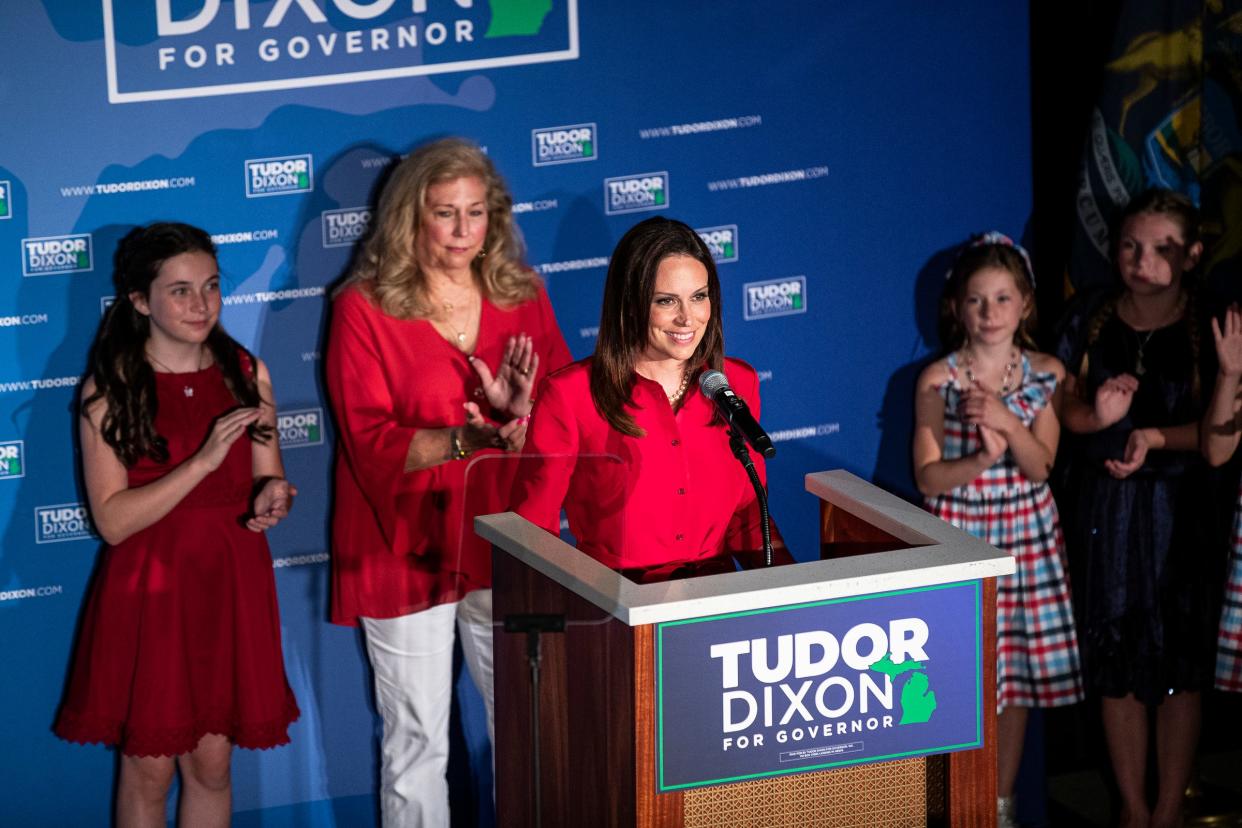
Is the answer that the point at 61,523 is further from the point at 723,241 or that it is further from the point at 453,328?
the point at 723,241

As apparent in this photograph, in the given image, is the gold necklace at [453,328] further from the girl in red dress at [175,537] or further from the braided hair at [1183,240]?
the braided hair at [1183,240]

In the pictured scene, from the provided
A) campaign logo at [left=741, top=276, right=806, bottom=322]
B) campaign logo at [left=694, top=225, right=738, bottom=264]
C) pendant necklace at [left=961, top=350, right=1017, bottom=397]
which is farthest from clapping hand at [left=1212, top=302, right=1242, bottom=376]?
campaign logo at [left=694, top=225, right=738, bottom=264]

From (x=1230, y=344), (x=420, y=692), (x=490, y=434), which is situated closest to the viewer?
(x=490, y=434)

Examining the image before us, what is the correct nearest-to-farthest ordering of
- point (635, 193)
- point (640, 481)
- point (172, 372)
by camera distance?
point (640, 481) → point (172, 372) → point (635, 193)

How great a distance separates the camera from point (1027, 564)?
5367mm

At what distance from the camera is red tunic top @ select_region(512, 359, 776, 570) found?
385 centimetres

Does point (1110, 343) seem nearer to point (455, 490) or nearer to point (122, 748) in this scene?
point (455, 490)

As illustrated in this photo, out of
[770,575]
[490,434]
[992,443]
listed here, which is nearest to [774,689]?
[770,575]

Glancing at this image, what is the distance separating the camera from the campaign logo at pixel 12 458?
16.2 feet

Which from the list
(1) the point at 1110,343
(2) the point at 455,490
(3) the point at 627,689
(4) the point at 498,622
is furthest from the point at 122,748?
(1) the point at 1110,343

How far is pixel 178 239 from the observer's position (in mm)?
4785

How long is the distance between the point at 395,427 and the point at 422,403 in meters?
0.11

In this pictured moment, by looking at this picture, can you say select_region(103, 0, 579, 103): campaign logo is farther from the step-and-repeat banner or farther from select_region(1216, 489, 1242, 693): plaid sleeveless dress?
select_region(1216, 489, 1242, 693): plaid sleeveless dress

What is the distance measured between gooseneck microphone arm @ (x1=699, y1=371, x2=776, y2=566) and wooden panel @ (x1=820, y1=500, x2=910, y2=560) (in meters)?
0.24
